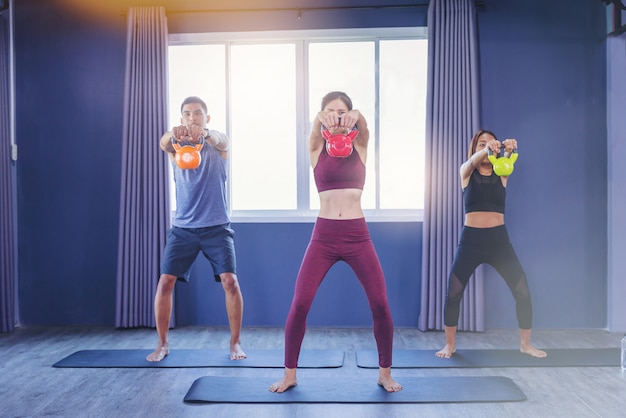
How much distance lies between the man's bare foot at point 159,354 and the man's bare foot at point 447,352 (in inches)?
70.4

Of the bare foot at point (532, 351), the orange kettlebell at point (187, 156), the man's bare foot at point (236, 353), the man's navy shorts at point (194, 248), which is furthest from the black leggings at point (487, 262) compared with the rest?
the orange kettlebell at point (187, 156)

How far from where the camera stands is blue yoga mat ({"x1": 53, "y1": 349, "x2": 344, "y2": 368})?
3258 millimetres

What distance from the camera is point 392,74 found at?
4406 millimetres

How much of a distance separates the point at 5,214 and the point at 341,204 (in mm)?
2982

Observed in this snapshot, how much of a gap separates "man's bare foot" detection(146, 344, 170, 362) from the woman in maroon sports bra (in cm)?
96

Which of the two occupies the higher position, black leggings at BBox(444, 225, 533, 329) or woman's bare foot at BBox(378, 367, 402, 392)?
black leggings at BBox(444, 225, 533, 329)

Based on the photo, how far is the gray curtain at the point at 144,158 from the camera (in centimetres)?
426

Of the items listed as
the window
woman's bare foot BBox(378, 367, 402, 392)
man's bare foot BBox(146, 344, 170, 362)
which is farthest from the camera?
the window

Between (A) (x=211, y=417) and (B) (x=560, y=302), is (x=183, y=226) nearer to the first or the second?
(A) (x=211, y=417)

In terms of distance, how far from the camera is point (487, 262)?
3457mm

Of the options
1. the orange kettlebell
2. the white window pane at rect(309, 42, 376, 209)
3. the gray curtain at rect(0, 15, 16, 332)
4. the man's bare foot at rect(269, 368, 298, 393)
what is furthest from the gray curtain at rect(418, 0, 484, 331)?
the gray curtain at rect(0, 15, 16, 332)

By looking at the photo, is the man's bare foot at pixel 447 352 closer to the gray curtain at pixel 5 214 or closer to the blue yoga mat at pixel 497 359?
the blue yoga mat at pixel 497 359

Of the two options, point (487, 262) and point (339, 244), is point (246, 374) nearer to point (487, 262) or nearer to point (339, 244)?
point (339, 244)

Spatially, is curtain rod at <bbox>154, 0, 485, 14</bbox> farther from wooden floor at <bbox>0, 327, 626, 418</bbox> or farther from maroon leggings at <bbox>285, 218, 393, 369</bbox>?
wooden floor at <bbox>0, 327, 626, 418</bbox>
